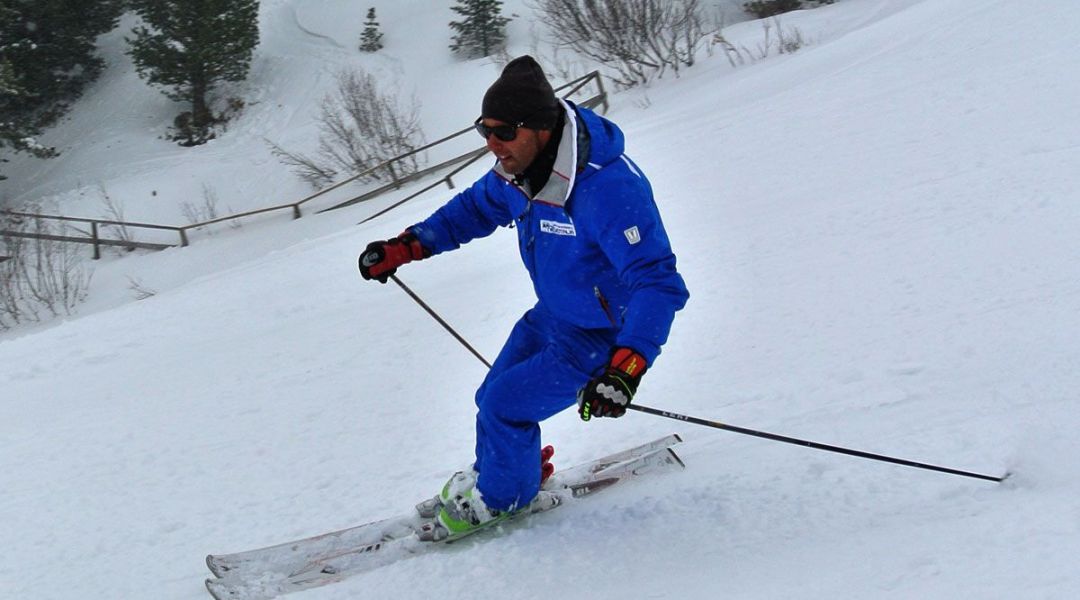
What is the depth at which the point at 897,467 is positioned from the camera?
315 cm

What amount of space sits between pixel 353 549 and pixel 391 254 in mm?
1143

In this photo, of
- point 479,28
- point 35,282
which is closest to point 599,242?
point 35,282

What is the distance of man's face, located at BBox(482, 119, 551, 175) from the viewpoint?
2.85 m

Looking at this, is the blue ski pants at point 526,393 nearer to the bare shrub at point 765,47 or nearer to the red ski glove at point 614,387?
the red ski glove at point 614,387

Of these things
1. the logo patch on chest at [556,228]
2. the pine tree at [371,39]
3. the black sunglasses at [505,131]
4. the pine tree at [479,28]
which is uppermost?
the pine tree at [371,39]

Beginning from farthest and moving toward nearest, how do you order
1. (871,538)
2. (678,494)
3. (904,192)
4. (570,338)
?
(904,192), (678,494), (570,338), (871,538)

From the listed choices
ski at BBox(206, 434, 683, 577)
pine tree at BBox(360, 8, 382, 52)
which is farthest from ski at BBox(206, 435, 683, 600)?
pine tree at BBox(360, 8, 382, 52)

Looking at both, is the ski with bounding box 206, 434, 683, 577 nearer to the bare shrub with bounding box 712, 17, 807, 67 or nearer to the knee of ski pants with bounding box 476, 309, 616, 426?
the knee of ski pants with bounding box 476, 309, 616, 426

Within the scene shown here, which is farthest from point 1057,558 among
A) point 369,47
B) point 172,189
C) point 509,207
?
point 369,47

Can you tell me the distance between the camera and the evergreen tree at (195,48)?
25.0 meters

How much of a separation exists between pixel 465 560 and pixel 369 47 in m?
28.0

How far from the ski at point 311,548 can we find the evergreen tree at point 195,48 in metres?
24.3

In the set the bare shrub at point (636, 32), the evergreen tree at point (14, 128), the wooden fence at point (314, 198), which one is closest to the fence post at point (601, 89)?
the wooden fence at point (314, 198)

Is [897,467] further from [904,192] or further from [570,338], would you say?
[904,192]
